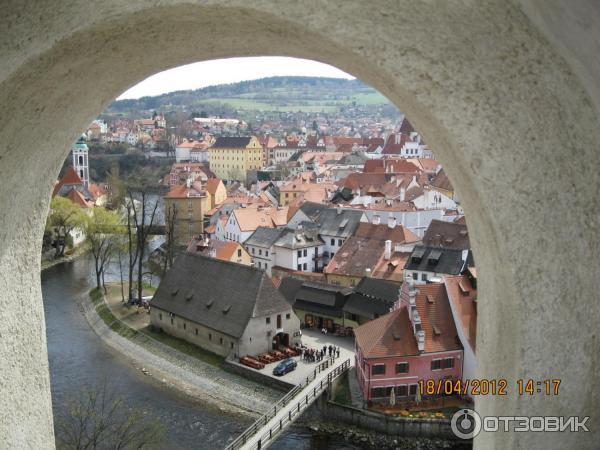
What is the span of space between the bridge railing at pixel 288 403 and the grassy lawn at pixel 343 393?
0.68 ft

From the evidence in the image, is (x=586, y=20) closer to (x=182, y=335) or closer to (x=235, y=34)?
(x=235, y=34)

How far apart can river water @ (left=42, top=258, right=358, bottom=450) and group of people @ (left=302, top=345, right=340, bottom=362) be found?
3.03 meters

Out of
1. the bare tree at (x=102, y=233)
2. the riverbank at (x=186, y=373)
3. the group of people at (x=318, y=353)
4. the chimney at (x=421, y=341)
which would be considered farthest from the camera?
the bare tree at (x=102, y=233)

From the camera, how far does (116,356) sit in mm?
18219

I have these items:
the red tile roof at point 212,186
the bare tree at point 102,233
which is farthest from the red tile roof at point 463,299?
the red tile roof at point 212,186

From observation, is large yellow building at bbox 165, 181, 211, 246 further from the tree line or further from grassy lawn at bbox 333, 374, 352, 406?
grassy lawn at bbox 333, 374, 352, 406

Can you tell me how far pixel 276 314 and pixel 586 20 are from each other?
1669cm

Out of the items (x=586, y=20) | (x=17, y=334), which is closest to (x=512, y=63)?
(x=586, y=20)

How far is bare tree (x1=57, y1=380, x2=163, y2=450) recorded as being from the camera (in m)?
10.8

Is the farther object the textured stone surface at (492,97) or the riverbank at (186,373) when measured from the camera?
the riverbank at (186,373)

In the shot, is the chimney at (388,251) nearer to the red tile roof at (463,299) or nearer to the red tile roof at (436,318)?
the red tile roof at (436,318)

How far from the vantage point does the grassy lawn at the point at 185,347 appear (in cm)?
1741

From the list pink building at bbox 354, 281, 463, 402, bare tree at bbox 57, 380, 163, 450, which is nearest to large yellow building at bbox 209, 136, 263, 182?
pink building at bbox 354, 281, 463, 402

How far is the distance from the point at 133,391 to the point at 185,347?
10.9 ft
